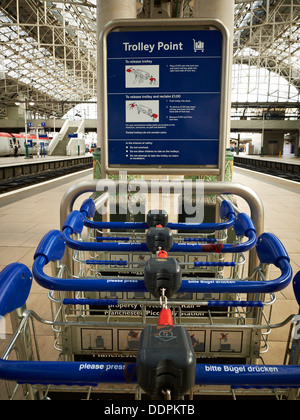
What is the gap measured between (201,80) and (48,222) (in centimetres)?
500

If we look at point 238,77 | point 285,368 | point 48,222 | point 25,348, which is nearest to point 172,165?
point 25,348

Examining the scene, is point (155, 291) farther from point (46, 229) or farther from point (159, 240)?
point (46, 229)

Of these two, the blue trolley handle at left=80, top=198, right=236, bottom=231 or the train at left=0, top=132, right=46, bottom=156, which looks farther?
the train at left=0, top=132, right=46, bottom=156

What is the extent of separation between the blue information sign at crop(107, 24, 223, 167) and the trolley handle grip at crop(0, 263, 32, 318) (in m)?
1.39

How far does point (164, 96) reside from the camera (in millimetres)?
2299

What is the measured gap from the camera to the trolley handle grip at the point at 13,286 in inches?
41.1

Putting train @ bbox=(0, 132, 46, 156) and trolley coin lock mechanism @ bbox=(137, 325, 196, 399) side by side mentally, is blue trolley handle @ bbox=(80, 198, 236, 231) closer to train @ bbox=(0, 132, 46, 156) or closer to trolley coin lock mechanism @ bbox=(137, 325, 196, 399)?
trolley coin lock mechanism @ bbox=(137, 325, 196, 399)

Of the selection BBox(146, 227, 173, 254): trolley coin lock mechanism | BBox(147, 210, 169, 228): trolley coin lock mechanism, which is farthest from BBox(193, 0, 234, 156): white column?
BBox(146, 227, 173, 254): trolley coin lock mechanism

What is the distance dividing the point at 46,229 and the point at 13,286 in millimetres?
5120

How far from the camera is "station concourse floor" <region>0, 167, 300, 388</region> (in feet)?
9.26

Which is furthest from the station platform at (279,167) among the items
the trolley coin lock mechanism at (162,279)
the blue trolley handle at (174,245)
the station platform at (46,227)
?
the trolley coin lock mechanism at (162,279)

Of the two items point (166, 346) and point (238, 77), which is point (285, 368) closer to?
point (166, 346)

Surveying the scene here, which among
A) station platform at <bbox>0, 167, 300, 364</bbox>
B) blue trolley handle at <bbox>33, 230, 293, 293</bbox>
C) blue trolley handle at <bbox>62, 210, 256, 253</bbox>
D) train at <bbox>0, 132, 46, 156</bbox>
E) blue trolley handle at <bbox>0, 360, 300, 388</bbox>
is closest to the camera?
blue trolley handle at <bbox>0, 360, 300, 388</bbox>
